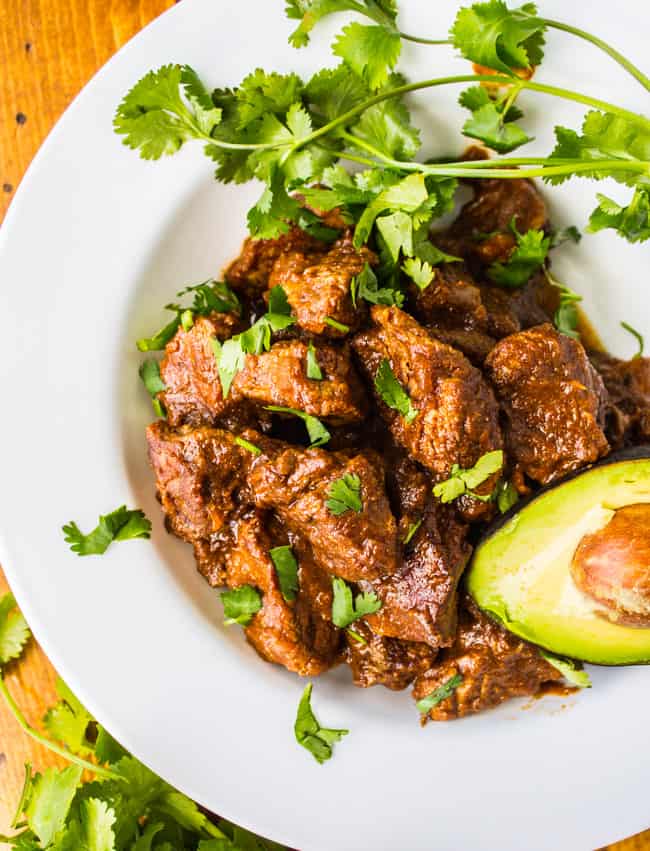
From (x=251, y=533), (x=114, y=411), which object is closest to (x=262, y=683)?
(x=251, y=533)

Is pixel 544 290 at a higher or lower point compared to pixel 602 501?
higher

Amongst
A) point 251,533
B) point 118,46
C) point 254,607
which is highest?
point 118,46

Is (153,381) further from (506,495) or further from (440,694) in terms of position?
(440,694)

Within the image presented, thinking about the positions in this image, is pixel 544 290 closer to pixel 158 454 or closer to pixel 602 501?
pixel 602 501

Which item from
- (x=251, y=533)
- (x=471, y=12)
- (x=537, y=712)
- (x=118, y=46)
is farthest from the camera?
(x=118, y=46)

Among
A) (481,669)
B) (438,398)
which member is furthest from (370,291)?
(481,669)

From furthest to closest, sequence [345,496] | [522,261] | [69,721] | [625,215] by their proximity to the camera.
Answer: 1. [69,721]
2. [522,261]
3. [625,215]
4. [345,496]

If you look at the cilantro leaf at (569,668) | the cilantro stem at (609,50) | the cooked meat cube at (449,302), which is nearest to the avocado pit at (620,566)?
the cilantro leaf at (569,668)
